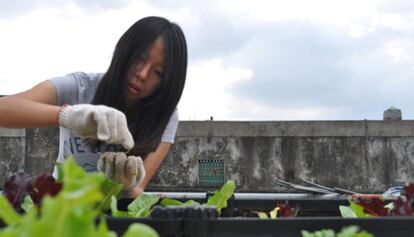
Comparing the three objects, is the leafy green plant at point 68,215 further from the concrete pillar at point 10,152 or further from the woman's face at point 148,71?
the concrete pillar at point 10,152

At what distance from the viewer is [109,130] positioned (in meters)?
1.17

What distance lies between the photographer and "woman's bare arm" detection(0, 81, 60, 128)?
1.43 meters

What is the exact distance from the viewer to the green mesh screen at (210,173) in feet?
21.4

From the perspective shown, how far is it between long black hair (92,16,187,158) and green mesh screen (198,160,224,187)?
4.73m

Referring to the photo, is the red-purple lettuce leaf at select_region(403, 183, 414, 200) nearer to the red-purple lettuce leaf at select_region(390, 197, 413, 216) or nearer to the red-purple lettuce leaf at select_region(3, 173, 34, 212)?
the red-purple lettuce leaf at select_region(390, 197, 413, 216)

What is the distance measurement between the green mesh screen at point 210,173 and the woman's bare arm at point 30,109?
4861mm

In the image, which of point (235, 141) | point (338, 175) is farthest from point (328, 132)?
point (235, 141)

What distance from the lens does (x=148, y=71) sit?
1690 millimetres

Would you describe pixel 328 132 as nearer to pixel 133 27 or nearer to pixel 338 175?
pixel 338 175

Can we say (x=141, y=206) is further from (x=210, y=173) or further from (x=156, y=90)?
(x=210, y=173)

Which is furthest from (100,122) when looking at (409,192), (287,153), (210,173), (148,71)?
(287,153)

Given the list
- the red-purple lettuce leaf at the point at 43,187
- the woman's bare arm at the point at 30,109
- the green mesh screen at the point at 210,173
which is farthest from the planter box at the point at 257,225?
the green mesh screen at the point at 210,173

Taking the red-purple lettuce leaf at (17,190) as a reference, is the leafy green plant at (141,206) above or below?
below

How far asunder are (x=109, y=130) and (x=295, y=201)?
Answer: 45cm
